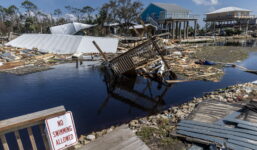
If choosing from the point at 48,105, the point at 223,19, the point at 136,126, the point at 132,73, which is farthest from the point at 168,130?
Result: the point at 223,19

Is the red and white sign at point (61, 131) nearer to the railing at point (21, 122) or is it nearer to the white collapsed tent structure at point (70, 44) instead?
the railing at point (21, 122)

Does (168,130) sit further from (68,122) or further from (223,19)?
(223,19)

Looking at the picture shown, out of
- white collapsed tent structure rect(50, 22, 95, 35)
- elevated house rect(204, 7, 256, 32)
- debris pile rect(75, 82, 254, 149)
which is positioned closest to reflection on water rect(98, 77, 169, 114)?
debris pile rect(75, 82, 254, 149)

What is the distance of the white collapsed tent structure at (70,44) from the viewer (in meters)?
23.2

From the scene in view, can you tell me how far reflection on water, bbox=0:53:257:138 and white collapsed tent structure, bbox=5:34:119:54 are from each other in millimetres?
10211

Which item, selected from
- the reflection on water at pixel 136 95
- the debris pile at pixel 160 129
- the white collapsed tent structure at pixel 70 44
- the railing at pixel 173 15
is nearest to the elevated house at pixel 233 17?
the railing at pixel 173 15

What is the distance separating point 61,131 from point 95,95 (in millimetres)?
7291

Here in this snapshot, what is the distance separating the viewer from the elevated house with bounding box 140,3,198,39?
34719mm

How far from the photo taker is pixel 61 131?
2.38m

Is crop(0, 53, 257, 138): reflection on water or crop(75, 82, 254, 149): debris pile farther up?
crop(75, 82, 254, 149): debris pile

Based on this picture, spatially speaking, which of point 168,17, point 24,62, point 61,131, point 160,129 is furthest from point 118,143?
point 168,17

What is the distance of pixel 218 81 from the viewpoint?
444 inches

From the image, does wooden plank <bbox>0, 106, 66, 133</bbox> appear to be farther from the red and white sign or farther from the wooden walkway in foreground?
the wooden walkway in foreground

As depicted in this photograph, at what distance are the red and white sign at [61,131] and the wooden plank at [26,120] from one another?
0.07 metres
